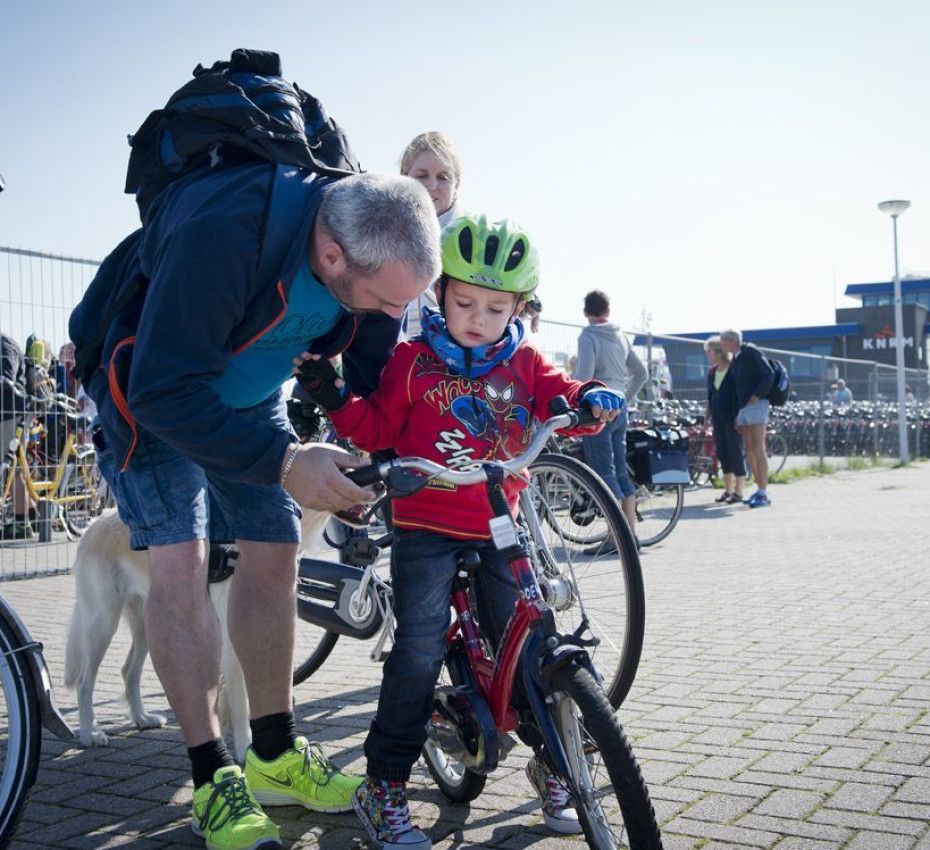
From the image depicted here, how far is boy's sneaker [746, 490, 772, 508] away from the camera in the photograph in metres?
14.0

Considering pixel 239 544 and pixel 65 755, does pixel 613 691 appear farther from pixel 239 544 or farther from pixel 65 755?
pixel 65 755

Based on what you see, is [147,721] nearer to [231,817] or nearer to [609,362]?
[231,817]

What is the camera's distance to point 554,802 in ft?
10.6

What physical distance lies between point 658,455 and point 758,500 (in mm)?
4078

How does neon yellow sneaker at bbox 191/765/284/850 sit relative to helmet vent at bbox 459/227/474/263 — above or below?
below

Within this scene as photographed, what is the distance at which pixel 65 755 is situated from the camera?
4148 millimetres

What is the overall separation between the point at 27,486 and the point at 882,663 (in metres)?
8.23

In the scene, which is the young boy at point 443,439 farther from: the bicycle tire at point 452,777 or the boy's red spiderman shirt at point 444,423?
the bicycle tire at point 452,777

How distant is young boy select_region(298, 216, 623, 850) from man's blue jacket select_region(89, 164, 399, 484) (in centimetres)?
38

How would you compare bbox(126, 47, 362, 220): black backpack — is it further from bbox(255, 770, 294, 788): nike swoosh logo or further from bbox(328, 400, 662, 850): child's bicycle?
bbox(255, 770, 294, 788): nike swoosh logo

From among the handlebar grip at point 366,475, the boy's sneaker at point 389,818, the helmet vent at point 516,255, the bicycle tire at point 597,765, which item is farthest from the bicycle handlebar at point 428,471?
the boy's sneaker at point 389,818

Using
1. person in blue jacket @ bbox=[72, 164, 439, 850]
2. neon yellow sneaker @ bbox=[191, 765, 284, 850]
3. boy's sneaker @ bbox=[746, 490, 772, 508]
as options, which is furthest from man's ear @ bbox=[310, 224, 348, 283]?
boy's sneaker @ bbox=[746, 490, 772, 508]

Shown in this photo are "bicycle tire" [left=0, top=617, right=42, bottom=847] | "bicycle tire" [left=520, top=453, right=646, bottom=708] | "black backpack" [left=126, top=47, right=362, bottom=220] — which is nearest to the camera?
"bicycle tire" [left=0, top=617, right=42, bottom=847]

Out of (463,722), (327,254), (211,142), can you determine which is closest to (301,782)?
(463,722)
